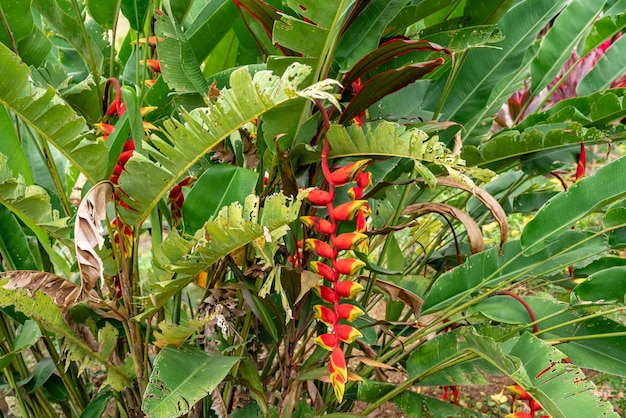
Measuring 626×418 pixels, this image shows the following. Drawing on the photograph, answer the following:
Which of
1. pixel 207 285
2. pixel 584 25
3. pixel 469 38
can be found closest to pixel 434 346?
pixel 207 285

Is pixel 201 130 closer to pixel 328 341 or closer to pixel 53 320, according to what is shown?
pixel 328 341

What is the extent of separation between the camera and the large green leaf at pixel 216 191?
3.30 feet

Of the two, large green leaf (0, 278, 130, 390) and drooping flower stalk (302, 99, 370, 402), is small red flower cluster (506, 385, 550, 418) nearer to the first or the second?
drooping flower stalk (302, 99, 370, 402)

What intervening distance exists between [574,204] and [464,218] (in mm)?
187

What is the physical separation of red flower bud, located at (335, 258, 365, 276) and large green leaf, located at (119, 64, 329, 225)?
0.78ft

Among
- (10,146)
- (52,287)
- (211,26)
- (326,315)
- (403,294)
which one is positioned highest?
(211,26)

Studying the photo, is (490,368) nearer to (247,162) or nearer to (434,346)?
(434,346)

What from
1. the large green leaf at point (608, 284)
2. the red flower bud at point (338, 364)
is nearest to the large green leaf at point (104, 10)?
the red flower bud at point (338, 364)

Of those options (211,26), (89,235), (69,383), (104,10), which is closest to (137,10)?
(104,10)

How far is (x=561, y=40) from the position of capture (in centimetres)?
143

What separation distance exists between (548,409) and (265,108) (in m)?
0.55

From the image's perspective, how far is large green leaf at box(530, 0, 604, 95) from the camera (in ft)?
4.67

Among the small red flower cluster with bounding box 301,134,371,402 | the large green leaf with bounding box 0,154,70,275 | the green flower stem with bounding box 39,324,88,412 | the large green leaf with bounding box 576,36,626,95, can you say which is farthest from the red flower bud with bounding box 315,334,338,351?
the large green leaf with bounding box 576,36,626,95

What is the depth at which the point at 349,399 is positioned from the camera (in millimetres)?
1400
